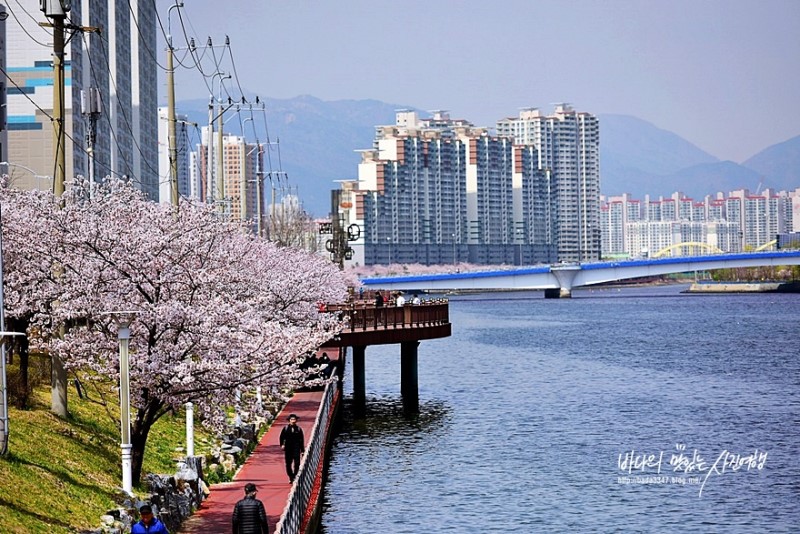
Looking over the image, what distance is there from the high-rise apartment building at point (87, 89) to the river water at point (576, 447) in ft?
154

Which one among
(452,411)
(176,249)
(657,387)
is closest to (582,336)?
(657,387)

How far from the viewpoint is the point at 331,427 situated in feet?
161

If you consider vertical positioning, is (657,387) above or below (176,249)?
below

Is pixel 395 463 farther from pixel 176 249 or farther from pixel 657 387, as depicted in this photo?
pixel 657 387

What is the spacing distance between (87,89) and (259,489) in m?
90.1

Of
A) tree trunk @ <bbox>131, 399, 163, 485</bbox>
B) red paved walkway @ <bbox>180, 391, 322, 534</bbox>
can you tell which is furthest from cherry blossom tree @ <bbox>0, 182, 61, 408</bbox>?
red paved walkway @ <bbox>180, 391, 322, 534</bbox>

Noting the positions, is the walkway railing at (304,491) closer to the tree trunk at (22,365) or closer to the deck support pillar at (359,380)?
the tree trunk at (22,365)

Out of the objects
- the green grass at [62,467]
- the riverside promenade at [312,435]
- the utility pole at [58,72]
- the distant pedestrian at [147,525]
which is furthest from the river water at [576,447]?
the distant pedestrian at [147,525]

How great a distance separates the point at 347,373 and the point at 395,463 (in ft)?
144

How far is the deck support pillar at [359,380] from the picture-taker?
6066 cm

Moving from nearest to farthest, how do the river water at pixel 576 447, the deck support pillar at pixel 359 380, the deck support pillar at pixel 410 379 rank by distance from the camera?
1. the river water at pixel 576 447
2. the deck support pillar at pixel 359 380
3. the deck support pillar at pixel 410 379

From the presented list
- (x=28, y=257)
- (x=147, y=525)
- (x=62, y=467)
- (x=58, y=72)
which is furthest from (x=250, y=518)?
(x=58, y=72)

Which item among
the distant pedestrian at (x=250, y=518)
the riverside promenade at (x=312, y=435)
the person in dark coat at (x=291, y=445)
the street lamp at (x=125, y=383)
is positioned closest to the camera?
the distant pedestrian at (x=250, y=518)

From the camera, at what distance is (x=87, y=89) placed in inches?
4498
